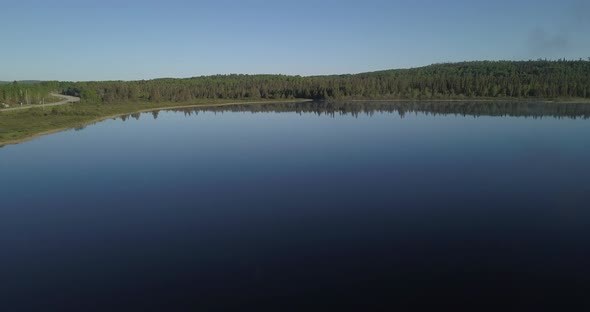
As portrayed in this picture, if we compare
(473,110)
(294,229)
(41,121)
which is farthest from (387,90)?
(294,229)

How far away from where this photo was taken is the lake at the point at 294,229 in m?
8.67

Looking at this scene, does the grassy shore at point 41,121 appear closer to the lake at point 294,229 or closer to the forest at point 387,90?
the lake at point 294,229

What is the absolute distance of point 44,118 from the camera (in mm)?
44688

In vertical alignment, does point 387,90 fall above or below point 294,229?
above

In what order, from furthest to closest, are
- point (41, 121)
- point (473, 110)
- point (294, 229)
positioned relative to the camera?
1. point (473, 110)
2. point (41, 121)
3. point (294, 229)

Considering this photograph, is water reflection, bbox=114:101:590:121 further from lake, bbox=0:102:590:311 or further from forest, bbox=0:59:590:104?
lake, bbox=0:102:590:311

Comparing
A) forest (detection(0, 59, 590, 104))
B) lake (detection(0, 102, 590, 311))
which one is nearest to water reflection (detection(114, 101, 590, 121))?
forest (detection(0, 59, 590, 104))

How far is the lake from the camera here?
28.5 feet

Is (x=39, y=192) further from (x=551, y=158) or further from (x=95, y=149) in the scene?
(x=551, y=158)

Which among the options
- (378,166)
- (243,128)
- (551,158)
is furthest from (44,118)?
(551,158)

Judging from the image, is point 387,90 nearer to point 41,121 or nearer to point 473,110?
point 473,110

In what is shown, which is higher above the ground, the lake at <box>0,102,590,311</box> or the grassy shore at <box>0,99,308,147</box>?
the grassy shore at <box>0,99,308,147</box>

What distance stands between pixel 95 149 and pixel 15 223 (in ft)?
51.1

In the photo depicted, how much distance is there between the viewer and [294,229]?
12.2 metres
